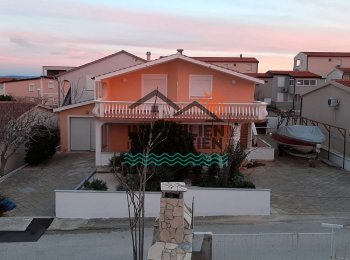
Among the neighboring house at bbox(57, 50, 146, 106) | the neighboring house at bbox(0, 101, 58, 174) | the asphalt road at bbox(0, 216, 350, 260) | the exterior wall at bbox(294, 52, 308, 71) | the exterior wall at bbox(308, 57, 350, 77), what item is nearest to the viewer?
the asphalt road at bbox(0, 216, 350, 260)

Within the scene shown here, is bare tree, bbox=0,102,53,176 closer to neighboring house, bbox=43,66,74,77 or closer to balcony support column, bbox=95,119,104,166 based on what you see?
balcony support column, bbox=95,119,104,166

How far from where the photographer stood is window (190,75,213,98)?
22.0 metres

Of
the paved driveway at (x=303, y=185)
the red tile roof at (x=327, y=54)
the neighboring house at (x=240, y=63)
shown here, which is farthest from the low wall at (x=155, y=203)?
the red tile roof at (x=327, y=54)

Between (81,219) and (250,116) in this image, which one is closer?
(81,219)

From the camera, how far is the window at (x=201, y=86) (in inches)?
864

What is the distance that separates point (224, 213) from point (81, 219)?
482cm

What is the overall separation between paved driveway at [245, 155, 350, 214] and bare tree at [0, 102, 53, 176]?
1095cm

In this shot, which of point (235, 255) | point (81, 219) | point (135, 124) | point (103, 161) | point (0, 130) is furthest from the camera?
point (135, 124)

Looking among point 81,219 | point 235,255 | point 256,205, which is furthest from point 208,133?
point 235,255

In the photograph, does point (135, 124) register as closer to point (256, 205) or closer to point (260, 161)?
point (260, 161)

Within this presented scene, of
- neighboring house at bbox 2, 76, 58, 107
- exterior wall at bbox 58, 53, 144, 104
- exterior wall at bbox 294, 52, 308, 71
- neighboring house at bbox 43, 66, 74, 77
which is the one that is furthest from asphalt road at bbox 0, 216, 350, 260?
exterior wall at bbox 294, 52, 308, 71

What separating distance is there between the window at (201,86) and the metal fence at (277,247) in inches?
464

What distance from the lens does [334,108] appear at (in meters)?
24.8

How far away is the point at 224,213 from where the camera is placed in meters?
14.5
